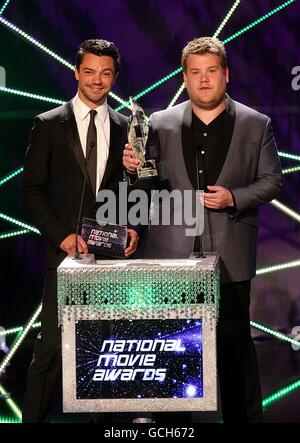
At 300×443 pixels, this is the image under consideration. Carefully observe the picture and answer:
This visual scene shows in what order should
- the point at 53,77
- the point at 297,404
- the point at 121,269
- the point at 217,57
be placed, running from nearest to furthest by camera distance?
the point at 121,269 < the point at 217,57 < the point at 297,404 < the point at 53,77

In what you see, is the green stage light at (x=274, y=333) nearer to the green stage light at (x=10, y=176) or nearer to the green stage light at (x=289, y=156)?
the green stage light at (x=289, y=156)

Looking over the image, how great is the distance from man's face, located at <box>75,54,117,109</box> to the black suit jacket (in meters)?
0.15

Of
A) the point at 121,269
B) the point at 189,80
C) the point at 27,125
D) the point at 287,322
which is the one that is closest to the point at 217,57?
the point at 189,80

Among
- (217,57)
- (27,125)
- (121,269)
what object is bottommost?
(121,269)

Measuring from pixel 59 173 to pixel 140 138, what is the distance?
53 centimetres

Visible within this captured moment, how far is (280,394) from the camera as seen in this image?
5.25 meters

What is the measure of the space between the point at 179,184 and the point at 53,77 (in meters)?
1.27

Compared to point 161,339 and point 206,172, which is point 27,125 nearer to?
point 206,172

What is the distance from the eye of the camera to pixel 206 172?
441 centimetres

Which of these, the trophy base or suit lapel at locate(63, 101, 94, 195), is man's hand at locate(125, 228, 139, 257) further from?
the trophy base

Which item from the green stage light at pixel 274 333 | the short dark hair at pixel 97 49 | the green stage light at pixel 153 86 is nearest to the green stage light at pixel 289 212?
the green stage light at pixel 274 333

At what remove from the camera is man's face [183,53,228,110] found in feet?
14.2

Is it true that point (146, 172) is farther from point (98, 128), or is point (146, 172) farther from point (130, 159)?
point (98, 128)

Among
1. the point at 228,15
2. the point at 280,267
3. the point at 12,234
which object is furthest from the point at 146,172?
the point at 280,267
